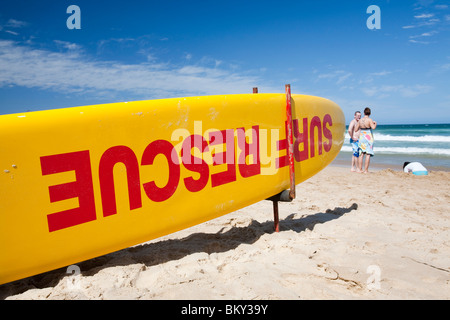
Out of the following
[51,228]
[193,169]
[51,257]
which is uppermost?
[193,169]

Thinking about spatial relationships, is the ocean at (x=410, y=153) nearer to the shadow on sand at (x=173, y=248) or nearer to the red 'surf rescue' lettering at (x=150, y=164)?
the shadow on sand at (x=173, y=248)

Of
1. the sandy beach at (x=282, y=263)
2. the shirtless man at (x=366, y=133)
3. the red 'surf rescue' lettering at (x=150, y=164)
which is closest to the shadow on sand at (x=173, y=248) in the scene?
the sandy beach at (x=282, y=263)

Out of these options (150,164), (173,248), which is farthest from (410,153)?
(150,164)

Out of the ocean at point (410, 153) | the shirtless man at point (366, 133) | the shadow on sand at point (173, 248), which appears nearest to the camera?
the shadow on sand at point (173, 248)

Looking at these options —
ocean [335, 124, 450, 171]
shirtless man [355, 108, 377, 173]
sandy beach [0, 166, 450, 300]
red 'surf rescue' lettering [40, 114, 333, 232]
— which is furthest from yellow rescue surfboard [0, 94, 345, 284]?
ocean [335, 124, 450, 171]

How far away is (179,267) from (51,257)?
72cm

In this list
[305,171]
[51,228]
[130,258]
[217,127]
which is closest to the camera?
[51,228]

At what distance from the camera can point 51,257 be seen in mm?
1703

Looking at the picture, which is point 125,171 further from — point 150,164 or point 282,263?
point 282,263

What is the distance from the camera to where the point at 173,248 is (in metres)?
2.19

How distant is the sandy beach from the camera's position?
161 centimetres

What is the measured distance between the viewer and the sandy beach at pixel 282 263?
1.61 m
